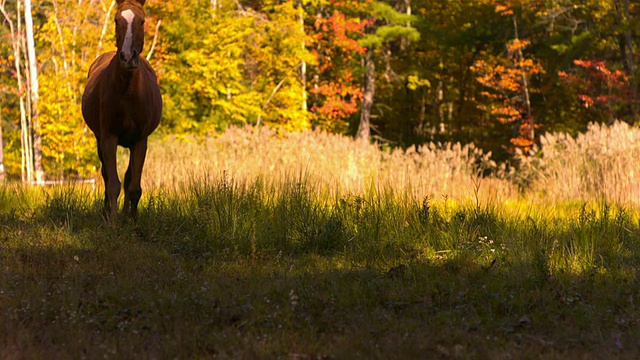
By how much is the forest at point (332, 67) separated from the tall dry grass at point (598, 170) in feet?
30.5

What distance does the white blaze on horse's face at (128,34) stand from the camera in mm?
7645

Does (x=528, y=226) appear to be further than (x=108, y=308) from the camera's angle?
Yes

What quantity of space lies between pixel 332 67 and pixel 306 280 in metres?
29.4

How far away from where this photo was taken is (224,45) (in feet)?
77.0

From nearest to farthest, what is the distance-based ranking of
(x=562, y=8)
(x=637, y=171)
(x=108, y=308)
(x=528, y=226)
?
(x=108, y=308) → (x=528, y=226) → (x=637, y=171) → (x=562, y=8)

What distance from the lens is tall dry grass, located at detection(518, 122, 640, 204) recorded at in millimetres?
13781

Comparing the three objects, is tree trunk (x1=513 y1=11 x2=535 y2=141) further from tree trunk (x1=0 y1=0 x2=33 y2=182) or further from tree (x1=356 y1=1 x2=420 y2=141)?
tree trunk (x1=0 y1=0 x2=33 y2=182)

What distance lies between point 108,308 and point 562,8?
77.8 feet

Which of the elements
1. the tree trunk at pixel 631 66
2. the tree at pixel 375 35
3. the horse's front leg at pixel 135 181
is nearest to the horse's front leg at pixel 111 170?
the horse's front leg at pixel 135 181

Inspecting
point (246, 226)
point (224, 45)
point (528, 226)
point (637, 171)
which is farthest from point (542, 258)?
point (224, 45)

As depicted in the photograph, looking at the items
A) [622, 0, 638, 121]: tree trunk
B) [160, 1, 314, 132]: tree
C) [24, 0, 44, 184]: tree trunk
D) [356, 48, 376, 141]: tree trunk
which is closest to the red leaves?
[622, 0, 638, 121]: tree trunk

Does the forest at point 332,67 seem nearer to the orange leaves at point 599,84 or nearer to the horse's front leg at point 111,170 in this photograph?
the orange leaves at point 599,84

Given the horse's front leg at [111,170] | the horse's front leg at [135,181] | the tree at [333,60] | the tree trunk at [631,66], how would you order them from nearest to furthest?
the horse's front leg at [111,170], the horse's front leg at [135,181], the tree trunk at [631,66], the tree at [333,60]

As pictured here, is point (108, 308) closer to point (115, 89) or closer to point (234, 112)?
point (115, 89)
